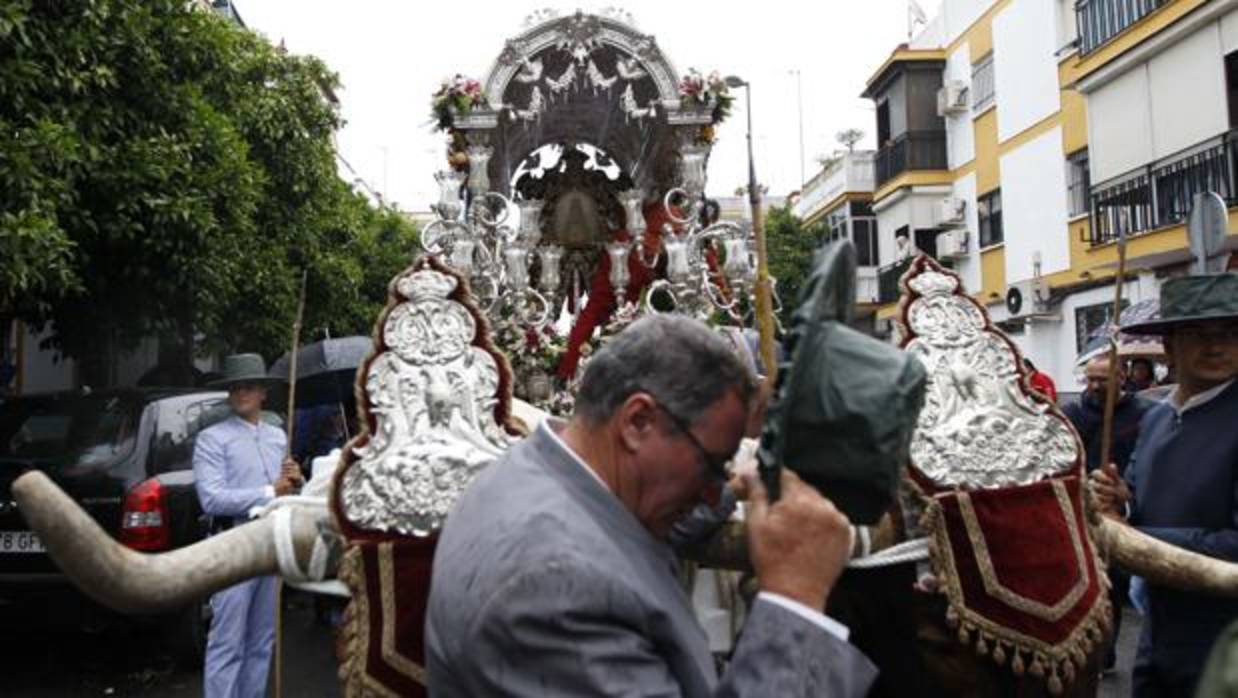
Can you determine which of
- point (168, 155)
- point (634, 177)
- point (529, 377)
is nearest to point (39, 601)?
point (529, 377)

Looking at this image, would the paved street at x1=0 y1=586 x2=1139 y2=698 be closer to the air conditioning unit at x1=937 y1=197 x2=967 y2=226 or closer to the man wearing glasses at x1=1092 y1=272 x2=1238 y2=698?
the man wearing glasses at x1=1092 y1=272 x2=1238 y2=698

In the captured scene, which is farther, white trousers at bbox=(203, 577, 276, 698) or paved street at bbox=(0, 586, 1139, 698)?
paved street at bbox=(0, 586, 1139, 698)

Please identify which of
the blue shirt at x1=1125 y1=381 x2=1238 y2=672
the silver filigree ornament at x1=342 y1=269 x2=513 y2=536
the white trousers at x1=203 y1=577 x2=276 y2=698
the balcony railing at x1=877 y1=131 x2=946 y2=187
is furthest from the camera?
→ the balcony railing at x1=877 y1=131 x2=946 y2=187

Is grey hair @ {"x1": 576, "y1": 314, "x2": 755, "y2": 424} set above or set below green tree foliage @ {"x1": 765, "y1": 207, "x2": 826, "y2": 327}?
below

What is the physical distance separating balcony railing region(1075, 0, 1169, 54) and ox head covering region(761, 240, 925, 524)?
54.3ft

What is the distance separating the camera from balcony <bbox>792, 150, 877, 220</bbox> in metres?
30.9

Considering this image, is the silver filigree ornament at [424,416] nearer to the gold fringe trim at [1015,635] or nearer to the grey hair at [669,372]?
the grey hair at [669,372]

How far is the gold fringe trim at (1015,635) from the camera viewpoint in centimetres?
269

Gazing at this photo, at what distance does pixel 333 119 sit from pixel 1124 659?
1182 cm

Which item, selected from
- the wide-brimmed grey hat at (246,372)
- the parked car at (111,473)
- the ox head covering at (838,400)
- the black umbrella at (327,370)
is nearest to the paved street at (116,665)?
the parked car at (111,473)

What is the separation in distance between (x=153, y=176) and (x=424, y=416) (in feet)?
22.3

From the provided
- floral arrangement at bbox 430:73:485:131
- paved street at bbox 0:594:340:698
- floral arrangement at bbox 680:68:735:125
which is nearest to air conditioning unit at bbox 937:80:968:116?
floral arrangement at bbox 680:68:735:125

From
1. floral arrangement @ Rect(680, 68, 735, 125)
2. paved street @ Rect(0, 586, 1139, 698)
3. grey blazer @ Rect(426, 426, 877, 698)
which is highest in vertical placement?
floral arrangement @ Rect(680, 68, 735, 125)

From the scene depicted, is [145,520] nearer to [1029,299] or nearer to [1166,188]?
[1166,188]
